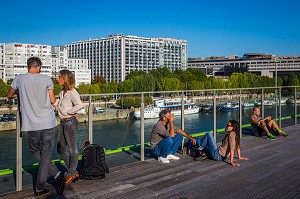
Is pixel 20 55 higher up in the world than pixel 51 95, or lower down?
higher up

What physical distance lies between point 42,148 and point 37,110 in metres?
0.51

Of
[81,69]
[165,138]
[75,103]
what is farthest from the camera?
[81,69]

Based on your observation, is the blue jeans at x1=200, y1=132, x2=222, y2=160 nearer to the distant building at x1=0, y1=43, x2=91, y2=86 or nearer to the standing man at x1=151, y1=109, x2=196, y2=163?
the standing man at x1=151, y1=109, x2=196, y2=163

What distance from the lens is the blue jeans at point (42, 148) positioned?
4.89 m

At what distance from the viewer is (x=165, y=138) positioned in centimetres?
714

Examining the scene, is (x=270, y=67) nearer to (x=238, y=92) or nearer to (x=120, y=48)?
(x=120, y=48)

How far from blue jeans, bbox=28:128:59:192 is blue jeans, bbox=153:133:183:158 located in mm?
2524

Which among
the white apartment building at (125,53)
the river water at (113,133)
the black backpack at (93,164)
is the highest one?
the white apartment building at (125,53)

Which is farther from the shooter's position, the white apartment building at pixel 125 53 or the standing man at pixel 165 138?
the white apartment building at pixel 125 53

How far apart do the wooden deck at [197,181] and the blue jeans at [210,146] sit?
0.13 meters

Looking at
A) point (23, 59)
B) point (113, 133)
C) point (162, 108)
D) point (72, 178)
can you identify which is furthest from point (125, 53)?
point (72, 178)

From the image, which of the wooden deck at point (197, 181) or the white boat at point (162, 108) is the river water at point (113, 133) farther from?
the wooden deck at point (197, 181)

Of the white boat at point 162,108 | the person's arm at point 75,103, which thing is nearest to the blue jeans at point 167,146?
the white boat at point 162,108

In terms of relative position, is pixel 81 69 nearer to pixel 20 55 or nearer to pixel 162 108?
pixel 20 55
